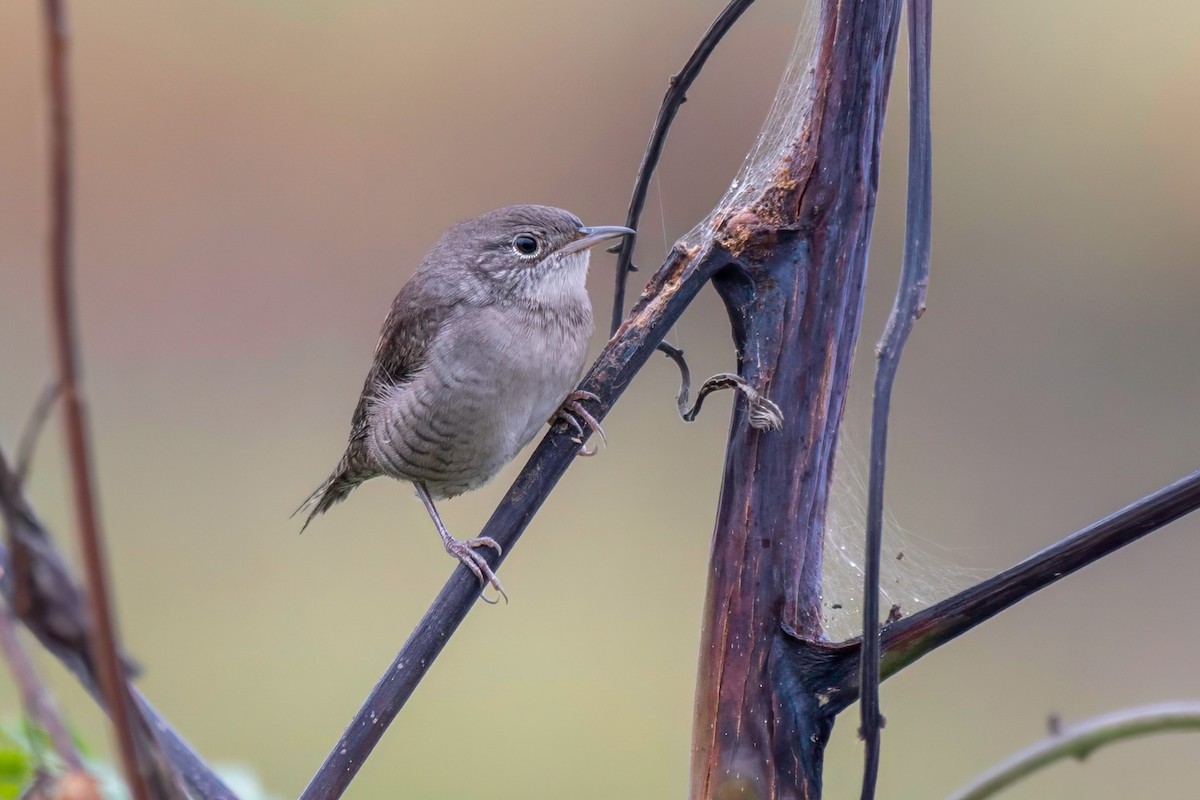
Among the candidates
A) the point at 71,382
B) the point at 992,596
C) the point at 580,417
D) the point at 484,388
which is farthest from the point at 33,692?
the point at 484,388

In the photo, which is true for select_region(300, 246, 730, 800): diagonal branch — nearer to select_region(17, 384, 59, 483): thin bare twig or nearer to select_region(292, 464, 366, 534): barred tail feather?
select_region(17, 384, 59, 483): thin bare twig

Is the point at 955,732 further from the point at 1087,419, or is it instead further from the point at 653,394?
the point at 653,394

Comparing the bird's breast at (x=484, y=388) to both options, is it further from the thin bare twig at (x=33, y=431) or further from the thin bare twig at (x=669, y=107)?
the thin bare twig at (x=33, y=431)

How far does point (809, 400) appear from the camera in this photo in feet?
3.16

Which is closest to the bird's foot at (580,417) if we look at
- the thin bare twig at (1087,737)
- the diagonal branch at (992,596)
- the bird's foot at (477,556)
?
the bird's foot at (477,556)

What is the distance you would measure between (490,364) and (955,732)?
8.17 ft

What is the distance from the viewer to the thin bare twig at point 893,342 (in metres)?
0.72

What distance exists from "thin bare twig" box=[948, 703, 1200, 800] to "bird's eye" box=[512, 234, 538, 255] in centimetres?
136

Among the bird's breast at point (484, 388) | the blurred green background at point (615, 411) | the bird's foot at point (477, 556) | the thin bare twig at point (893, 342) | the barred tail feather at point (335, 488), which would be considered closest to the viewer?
the thin bare twig at point (893, 342)

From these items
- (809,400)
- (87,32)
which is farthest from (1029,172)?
(87,32)

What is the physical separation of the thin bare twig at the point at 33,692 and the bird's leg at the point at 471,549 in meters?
0.49

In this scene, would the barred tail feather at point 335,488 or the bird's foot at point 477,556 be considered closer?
the bird's foot at point 477,556

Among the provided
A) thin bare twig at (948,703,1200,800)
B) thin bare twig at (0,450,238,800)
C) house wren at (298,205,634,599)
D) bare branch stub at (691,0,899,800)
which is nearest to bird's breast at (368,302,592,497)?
house wren at (298,205,634,599)

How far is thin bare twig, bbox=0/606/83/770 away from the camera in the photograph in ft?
1.41
